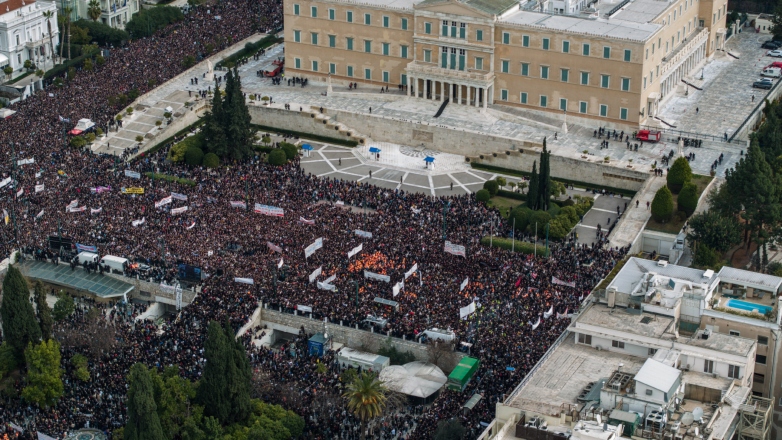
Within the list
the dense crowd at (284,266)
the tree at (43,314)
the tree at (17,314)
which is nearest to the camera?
the dense crowd at (284,266)

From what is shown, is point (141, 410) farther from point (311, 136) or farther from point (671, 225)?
point (311, 136)

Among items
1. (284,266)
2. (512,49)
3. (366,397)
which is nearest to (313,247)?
(284,266)

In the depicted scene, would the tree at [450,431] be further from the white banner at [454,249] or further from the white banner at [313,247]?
the white banner at [313,247]

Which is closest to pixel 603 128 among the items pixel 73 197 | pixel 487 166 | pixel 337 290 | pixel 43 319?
pixel 487 166

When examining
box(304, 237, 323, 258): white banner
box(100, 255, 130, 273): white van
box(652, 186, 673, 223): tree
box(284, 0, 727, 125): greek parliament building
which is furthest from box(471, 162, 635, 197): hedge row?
box(100, 255, 130, 273): white van

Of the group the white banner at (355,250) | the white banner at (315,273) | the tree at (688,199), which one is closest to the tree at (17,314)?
the white banner at (315,273)

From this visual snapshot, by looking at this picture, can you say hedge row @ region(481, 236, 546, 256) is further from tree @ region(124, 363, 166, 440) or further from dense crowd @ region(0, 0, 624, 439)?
tree @ region(124, 363, 166, 440)

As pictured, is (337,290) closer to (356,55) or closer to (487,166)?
(487,166)
